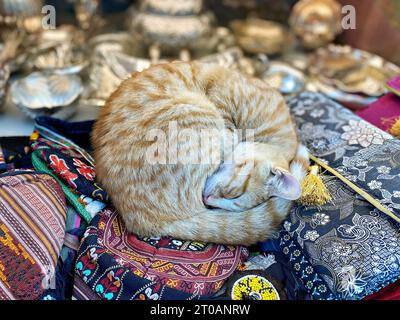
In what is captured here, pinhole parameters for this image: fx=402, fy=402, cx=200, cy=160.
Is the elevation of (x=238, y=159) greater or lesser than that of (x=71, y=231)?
greater

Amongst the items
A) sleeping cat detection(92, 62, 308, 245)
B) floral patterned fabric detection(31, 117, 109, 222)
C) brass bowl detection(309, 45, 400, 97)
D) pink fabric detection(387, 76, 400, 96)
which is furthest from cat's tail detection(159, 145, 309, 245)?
brass bowl detection(309, 45, 400, 97)

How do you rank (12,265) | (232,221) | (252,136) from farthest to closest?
(252,136), (232,221), (12,265)

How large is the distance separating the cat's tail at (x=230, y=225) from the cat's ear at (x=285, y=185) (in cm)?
5

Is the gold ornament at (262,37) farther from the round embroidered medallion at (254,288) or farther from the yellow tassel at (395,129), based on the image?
the round embroidered medallion at (254,288)

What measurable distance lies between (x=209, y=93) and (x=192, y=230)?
47cm

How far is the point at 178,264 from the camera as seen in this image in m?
1.04

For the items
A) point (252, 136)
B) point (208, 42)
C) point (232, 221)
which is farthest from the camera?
point (208, 42)

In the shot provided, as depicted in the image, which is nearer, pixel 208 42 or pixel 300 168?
pixel 300 168

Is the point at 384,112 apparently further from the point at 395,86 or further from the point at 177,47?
the point at 177,47

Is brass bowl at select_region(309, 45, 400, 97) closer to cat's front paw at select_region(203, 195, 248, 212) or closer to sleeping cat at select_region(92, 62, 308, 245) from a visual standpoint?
sleeping cat at select_region(92, 62, 308, 245)

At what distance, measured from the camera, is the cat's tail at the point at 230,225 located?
107 centimetres

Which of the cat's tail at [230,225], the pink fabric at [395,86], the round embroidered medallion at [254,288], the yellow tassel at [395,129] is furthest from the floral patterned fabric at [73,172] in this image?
the pink fabric at [395,86]
